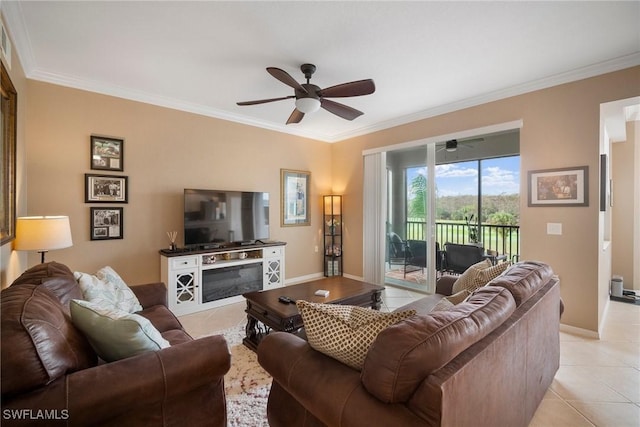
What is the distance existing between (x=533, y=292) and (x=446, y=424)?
1.17m

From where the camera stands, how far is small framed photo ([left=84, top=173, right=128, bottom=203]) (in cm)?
321

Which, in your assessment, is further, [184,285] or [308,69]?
[184,285]

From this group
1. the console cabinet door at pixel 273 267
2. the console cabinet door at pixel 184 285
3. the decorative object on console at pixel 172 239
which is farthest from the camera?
the console cabinet door at pixel 273 267

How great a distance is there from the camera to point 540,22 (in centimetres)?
218

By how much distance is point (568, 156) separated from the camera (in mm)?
3010

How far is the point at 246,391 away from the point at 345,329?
51.0 inches

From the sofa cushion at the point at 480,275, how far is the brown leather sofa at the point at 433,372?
0.41 meters

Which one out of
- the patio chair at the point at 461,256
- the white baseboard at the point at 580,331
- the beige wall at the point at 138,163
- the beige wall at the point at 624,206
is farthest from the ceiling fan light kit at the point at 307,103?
the beige wall at the point at 624,206

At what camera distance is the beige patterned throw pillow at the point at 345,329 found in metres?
1.14

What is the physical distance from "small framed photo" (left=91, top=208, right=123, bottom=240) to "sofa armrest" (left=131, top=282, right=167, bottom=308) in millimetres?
1337

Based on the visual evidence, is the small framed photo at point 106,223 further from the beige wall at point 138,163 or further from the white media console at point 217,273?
the white media console at point 217,273

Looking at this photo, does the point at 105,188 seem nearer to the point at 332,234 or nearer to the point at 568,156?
the point at 332,234

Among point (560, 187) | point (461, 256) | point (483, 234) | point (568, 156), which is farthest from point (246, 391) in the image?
point (483, 234)

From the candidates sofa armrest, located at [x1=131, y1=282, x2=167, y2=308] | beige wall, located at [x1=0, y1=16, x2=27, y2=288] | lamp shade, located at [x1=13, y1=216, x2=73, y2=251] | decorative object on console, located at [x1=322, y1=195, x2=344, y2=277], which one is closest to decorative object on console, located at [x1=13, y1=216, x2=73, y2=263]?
lamp shade, located at [x1=13, y1=216, x2=73, y2=251]
